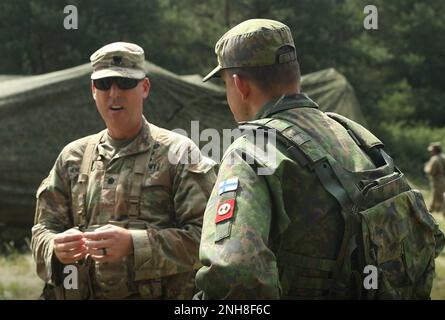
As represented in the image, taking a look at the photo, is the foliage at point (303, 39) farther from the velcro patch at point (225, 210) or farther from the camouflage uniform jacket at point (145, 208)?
the velcro patch at point (225, 210)

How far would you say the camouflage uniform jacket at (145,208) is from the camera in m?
3.40

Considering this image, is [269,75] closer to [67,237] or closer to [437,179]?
[67,237]

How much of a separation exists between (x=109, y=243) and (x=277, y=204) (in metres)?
1.14

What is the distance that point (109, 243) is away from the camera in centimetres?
323

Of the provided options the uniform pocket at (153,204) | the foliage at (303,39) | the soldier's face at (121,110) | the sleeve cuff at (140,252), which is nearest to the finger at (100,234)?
the sleeve cuff at (140,252)

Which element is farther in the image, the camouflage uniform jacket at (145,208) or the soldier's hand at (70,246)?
the camouflage uniform jacket at (145,208)

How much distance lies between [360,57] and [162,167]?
19204 mm

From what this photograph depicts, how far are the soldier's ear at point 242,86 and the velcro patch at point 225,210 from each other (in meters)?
0.43

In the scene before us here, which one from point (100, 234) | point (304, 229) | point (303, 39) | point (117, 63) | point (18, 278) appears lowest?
point (18, 278)

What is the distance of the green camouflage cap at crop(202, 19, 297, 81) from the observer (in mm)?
2514

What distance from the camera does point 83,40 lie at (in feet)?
57.3

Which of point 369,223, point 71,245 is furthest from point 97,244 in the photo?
point 369,223

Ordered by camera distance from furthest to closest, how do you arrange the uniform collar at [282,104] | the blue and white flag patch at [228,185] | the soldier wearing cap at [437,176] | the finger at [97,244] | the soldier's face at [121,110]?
the soldier wearing cap at [437,176], the soldier's face at [121,110], the finger at [97,244], the uniform collar at [282,104], the blue and white flag patch at [228,185]
